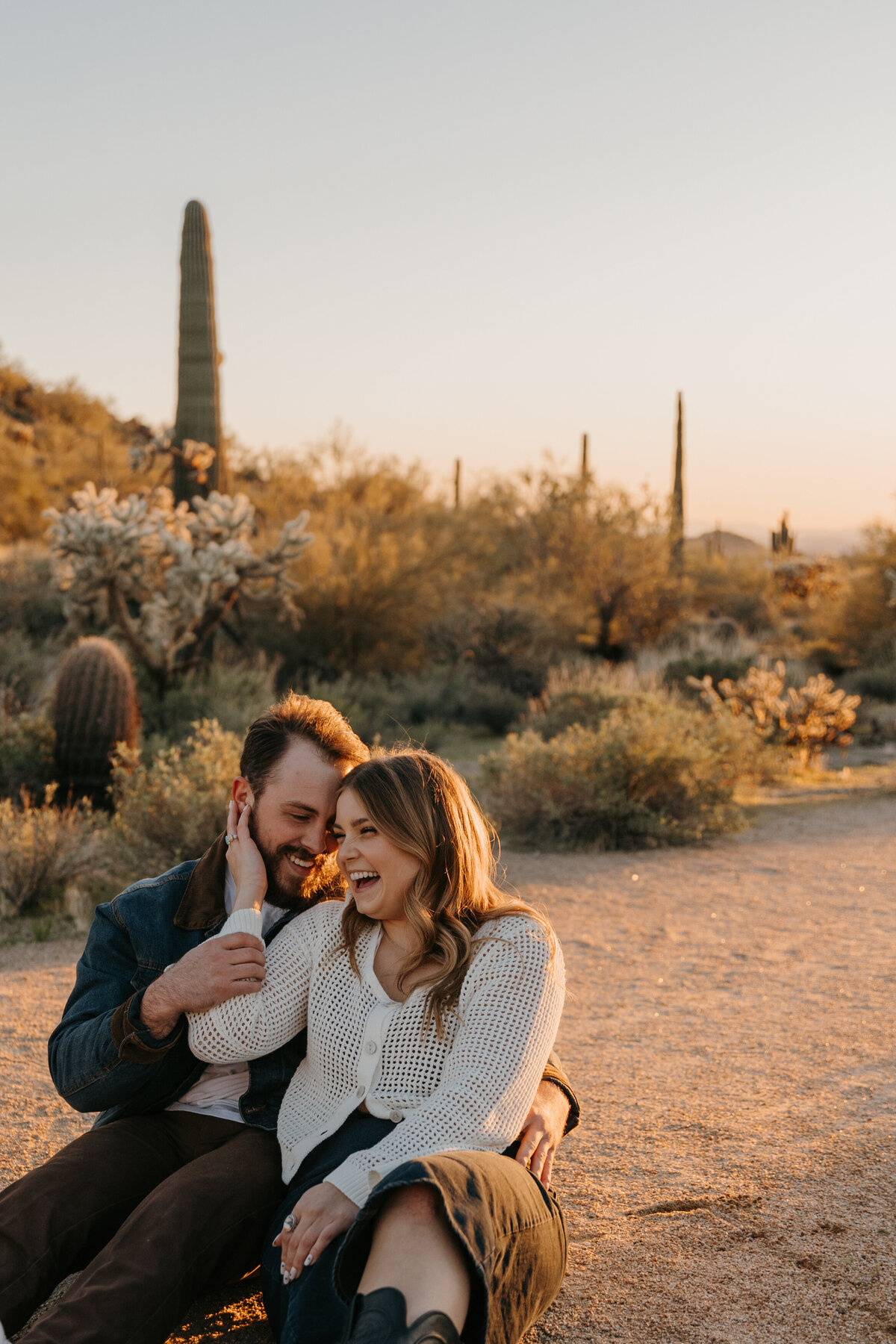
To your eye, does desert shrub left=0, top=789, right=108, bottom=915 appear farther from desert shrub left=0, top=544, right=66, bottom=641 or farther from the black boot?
desert shrub left=0, top=544, right=66, bottom=641

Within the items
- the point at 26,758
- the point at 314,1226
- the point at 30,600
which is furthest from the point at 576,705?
the point at 314,1226

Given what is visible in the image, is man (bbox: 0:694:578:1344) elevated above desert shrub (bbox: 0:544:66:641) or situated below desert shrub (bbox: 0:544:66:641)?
below

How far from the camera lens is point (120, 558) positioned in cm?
1236

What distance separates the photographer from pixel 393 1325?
206 cm

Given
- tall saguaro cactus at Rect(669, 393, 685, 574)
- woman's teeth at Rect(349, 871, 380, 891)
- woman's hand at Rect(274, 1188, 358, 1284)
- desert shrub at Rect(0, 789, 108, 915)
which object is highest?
tall saguaro cactus at Rect(669, 393, 685, 574)

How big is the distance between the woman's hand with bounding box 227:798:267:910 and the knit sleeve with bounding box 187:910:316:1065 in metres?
0.05

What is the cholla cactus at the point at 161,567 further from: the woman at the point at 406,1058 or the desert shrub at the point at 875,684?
the desert shrub at the point at 875,684

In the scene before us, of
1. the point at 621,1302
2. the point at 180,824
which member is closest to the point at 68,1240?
the point at 621,1302

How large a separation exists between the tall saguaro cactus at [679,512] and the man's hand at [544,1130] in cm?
2257

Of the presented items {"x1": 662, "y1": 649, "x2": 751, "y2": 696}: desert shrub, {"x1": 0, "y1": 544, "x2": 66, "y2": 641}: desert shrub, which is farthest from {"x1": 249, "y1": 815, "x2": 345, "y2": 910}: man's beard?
{"x1": 662, "y1": 649, "x2": 751, "y2": 696}: desert shrub

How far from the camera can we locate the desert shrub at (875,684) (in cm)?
1912

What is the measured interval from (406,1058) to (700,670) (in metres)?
14.6

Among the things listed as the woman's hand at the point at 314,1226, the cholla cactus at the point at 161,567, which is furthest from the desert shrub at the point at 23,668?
the woman's hand at the point at 314,1226

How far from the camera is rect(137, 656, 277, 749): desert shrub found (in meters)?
11.9
